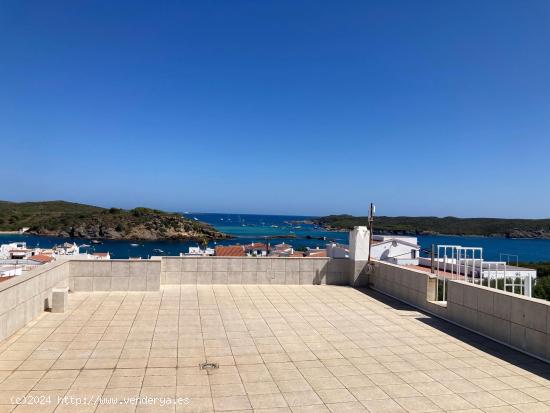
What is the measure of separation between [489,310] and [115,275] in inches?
280

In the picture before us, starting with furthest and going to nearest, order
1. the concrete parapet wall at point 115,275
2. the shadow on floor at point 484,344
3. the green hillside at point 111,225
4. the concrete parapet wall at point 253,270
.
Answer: the green hillside at point 111,225, the concrete parapet wall at point 253,270, the concrete parapet wall at point 115,275, the shadow on floor at point 484,344

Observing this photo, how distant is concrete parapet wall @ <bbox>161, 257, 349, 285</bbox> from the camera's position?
9.90 m

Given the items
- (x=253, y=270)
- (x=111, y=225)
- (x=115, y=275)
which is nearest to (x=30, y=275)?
(x=115, y=275)

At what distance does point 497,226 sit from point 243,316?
117931 millimetres

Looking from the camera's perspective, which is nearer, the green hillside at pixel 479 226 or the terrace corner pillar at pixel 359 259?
the terrace corner pillar at pixel 359 259

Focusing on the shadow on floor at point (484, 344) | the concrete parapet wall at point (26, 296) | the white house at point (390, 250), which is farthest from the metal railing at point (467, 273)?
the white house at point (390, 250)

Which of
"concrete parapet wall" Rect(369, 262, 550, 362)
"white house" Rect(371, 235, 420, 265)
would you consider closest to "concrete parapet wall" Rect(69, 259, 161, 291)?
"concrete parapet wall" Rect(369, 262, 550, 362)

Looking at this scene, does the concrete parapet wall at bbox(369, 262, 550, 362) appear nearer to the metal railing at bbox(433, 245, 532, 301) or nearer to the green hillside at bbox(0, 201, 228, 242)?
the metal railing at bbox(433, 245, 532, 301)

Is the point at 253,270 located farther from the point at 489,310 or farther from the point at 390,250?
the point at 390,250

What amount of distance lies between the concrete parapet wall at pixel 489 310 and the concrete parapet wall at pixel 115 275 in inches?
211

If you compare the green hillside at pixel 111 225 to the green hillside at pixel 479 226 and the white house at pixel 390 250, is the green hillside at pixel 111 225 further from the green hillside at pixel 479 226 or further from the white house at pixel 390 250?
the white house at pixel 390 250

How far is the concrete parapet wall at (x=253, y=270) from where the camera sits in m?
9.90

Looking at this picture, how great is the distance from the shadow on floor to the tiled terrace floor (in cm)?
2

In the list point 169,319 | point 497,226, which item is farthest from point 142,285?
point 497,226
